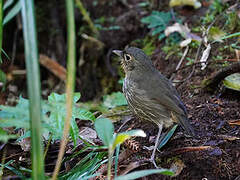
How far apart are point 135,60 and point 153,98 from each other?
51 centimetres

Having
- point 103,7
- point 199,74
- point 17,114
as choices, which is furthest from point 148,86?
point 103,7

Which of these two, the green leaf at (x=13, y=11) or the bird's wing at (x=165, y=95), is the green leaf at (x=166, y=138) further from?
the green leaf at (x=13, y=11)

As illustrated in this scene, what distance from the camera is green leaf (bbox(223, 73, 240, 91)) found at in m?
3.13

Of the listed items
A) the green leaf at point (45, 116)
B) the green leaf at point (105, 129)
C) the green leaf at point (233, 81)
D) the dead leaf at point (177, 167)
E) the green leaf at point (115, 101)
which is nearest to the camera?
the green leaf at point (45, 116)

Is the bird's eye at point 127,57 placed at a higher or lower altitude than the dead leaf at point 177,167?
higher

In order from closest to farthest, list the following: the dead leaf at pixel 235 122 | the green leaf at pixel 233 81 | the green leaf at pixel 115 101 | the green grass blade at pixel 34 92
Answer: the green grass blade at pixel 34 92, the dead leaf at pixel 235 122, the green leaf at pixel 233 81, the green leaf at pixel 115 101

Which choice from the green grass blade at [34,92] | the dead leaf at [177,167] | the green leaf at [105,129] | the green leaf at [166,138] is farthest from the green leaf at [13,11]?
the dead leaf at [177,167]

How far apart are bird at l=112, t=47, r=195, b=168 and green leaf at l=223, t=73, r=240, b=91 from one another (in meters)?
0.59

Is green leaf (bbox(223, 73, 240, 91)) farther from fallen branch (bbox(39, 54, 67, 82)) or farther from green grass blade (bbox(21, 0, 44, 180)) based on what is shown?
fallen branch (bbox(39, 54, 67, 82))

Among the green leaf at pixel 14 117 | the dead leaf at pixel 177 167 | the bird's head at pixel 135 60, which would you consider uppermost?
the bird's head at pixel 135 60

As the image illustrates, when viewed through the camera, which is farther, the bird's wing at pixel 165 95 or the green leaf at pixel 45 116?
the bird's wing at pixel 165 95

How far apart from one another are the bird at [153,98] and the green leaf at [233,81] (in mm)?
589

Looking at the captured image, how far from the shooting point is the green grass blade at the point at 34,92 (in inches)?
62.4

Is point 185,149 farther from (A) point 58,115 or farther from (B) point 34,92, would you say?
(B) point 34,92
